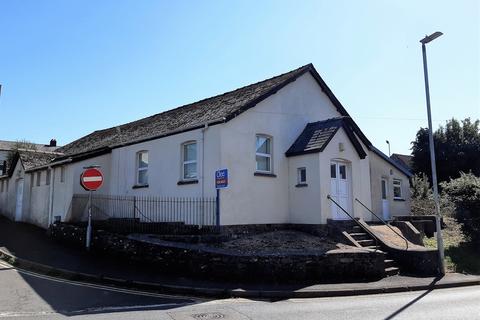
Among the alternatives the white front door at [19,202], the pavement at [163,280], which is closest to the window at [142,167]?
the pavement at [163,280]

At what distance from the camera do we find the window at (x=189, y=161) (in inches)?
706

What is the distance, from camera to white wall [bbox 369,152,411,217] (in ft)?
78.6

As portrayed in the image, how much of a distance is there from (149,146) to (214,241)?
23.5 feet

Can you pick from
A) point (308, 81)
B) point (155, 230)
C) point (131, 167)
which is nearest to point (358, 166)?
point (308, 81)

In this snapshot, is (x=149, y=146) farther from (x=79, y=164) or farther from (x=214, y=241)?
Answer: (x=214, y=241)

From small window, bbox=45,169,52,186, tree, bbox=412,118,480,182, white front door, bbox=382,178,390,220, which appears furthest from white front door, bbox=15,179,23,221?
tree, bbox=412,118,480,182

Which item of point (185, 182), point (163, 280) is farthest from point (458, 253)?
point (163, 280)

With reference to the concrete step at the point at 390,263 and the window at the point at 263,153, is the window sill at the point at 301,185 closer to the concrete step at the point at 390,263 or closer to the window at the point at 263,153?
the window at the point at 263,153

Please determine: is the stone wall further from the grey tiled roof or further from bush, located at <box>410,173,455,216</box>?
bush, located at <box>410,173,455,216</box>

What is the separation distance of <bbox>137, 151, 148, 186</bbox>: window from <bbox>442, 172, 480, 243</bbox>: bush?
1371cm

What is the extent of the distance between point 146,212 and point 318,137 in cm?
806

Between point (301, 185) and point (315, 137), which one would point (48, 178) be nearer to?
point (301, 185)

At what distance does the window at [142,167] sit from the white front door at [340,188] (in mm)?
8544

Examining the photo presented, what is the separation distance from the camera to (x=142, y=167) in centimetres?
2098
